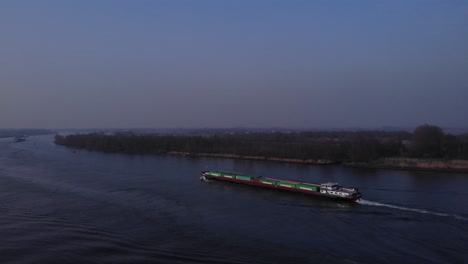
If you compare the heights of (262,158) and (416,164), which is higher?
(416,164)

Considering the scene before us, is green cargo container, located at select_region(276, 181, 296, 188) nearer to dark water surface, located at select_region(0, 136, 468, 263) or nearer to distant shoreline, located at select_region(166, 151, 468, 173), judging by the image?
dark water surface, located at select_region(0, 136, 468, 263)

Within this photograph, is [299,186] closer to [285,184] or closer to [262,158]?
[285,184]

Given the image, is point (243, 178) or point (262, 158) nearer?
point (243, 178)

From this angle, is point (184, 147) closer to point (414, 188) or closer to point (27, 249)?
point (414, 188)

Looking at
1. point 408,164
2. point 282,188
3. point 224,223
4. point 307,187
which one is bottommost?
point 224,223

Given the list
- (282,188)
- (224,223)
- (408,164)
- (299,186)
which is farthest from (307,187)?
(408,164)

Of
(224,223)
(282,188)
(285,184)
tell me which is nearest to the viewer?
(224,223)

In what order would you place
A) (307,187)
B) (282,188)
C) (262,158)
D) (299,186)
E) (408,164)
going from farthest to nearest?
(262,158)
(408,164)
(282,188)
(299,186)
(307,187)
